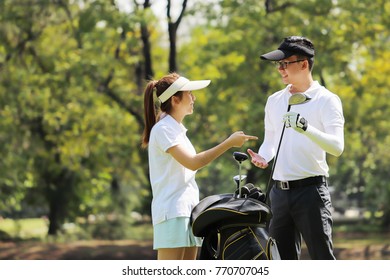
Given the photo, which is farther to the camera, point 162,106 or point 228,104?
point 228,104

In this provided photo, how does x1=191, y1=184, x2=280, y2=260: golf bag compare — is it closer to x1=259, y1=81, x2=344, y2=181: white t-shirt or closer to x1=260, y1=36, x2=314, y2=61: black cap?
x1=259, y1=81, x2=344, y2=181: white t-shirt

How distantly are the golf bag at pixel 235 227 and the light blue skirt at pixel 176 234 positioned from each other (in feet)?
0.21

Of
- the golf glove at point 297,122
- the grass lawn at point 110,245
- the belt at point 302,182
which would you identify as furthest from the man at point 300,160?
the grass lawn at point 110,245

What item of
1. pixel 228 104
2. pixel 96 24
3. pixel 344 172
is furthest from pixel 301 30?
pixel 344 172

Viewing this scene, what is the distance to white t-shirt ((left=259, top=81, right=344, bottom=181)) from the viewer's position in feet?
14.7

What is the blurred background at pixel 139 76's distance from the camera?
52.6 ft

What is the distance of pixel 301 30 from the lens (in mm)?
15789

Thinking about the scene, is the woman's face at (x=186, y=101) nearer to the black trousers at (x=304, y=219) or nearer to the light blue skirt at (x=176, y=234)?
the light blue skirt at (x=176, y=234)

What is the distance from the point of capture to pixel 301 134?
4.61 m

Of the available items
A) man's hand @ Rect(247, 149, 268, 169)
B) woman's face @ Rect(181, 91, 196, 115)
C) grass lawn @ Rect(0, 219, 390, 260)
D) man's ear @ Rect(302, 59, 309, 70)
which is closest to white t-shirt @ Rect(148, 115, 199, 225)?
woman's face @ Rect(181, 91, 196, 115)
